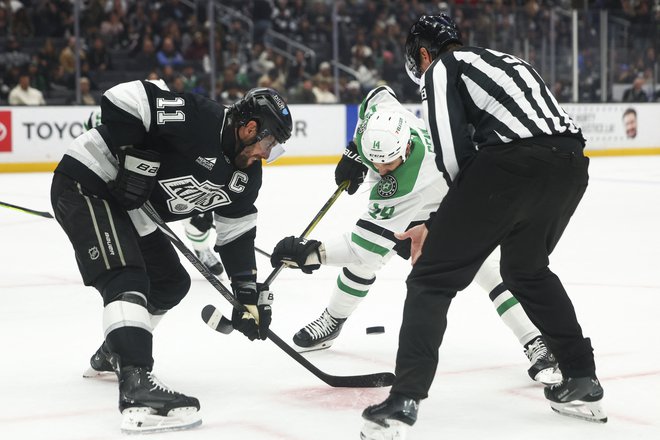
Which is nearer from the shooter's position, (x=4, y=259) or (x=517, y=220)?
(x=517, y=220)

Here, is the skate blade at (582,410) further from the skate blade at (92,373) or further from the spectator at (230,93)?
the spectator at (230,93)

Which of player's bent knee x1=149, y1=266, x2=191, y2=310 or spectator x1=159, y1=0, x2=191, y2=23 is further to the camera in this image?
spectator x1=159, y1=0, x2=191, y2=23

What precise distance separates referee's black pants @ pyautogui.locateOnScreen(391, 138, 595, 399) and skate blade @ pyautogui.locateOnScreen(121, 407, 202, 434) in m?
0.52

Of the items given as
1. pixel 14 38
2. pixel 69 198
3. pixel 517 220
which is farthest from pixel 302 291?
pixel 14 38

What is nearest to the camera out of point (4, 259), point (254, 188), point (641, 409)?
point (641, 409)

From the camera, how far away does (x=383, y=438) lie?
7.60ft

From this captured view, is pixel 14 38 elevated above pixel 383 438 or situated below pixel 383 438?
above

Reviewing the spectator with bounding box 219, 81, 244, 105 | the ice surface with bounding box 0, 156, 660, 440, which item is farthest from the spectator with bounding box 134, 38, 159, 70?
the ice surface with bounding box 0, 156, 660, 440

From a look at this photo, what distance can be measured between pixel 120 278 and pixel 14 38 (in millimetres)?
9112

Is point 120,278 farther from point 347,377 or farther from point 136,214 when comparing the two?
point 347,377

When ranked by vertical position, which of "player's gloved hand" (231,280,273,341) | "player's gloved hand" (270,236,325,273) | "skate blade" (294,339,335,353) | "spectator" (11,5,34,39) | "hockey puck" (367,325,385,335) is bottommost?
"hockey puck" (367,325,385,335)

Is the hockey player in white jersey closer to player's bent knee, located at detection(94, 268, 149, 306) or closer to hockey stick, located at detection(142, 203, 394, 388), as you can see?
hockey stick, located at detection(142, 203, 394, 388)

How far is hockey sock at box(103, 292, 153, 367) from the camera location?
98.3 inches

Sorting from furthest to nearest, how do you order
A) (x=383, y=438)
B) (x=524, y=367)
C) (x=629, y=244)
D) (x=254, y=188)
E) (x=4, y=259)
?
(x=629, y=244)
(x=4, y=259)
(x=524, y=367)
(x=254, y=188)
(x=383, y=438)
